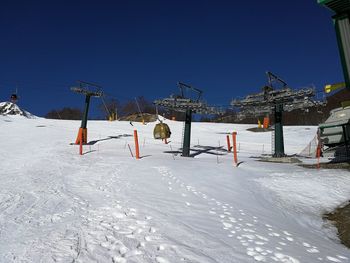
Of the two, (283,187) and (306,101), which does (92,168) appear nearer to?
(283,187)

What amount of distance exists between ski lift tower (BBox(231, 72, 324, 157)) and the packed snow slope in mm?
10155

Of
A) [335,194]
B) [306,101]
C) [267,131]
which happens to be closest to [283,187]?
[335,194]

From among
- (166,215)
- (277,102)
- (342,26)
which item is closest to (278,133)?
(277,102)

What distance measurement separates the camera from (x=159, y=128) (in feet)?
78.0

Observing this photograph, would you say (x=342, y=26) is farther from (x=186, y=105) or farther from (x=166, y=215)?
(x=186, y=105)

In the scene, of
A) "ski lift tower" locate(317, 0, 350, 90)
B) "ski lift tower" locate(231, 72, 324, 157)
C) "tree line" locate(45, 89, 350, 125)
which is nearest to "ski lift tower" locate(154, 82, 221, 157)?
"ski lift tower" locate(231, 72, 324, 157)

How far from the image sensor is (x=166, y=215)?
25.5 feet

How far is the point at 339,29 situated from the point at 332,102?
9469 cm

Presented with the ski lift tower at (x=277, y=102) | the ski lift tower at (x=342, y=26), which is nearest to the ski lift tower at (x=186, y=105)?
the ski lift tower at (x=277, y=102)

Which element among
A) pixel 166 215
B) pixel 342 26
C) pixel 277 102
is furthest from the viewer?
pixel 277 102

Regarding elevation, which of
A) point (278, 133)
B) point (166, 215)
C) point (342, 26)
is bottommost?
point (166, 215)

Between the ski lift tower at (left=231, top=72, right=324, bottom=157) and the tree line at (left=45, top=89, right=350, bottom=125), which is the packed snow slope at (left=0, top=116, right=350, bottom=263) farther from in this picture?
the tree line at (left=45, top=89, right=350, bottom=125)

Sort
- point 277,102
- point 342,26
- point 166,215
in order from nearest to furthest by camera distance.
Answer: point 166,215 → point 342,26 → point 277,102

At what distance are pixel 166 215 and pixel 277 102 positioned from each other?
65.5 feet
